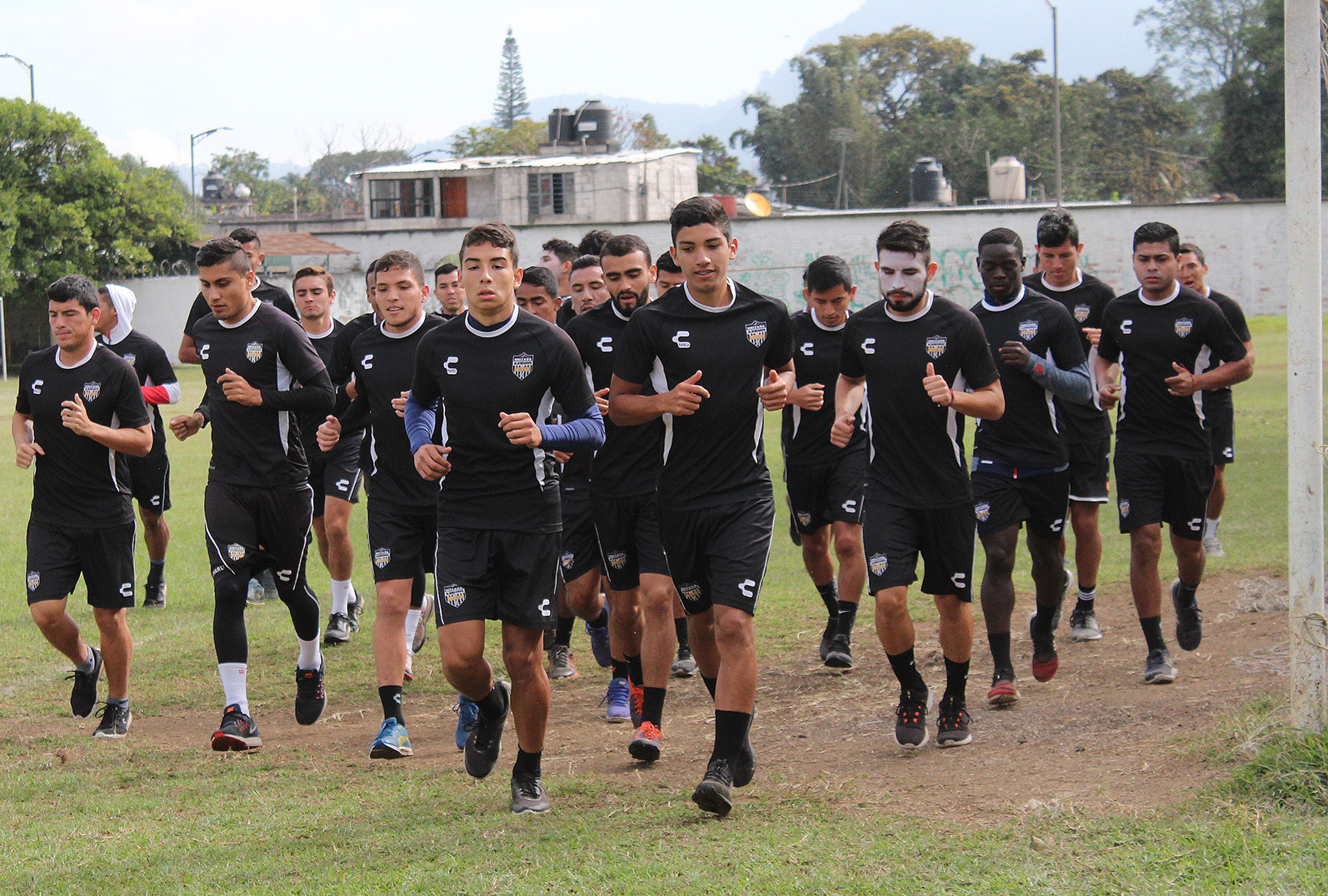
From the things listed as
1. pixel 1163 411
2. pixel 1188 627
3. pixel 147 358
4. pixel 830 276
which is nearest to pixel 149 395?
pixel 147 358

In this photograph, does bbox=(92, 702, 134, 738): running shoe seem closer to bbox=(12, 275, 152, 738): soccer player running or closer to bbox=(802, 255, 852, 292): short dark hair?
bbox=(12, 275, 152, 738): soccer player running

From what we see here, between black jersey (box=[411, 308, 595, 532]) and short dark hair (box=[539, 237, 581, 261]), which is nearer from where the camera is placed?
black jersey (box=[411, 308, 595, 532])

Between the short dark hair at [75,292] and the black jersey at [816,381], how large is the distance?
4.14 m

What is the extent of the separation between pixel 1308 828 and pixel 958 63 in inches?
3359

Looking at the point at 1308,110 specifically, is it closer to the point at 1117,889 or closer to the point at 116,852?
the point at 1117,889

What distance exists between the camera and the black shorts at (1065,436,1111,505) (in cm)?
827

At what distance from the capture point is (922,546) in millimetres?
6375

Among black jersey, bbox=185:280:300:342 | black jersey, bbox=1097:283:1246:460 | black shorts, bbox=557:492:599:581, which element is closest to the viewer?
black shorts, bbox=557:492:599:581

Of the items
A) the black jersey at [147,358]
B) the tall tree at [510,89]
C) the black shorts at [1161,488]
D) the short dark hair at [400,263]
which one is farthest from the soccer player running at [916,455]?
the tall tree at [510,89]

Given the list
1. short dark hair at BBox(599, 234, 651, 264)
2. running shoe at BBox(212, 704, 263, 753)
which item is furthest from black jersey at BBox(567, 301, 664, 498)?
running shoe at BBox(212, 704, 263, 753)

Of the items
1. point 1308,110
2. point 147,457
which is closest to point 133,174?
point 147,457

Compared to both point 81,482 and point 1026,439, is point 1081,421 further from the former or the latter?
point 81,482

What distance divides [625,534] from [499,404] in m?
1.75

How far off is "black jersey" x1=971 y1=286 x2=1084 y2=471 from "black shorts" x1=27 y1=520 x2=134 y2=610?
4783 mm
